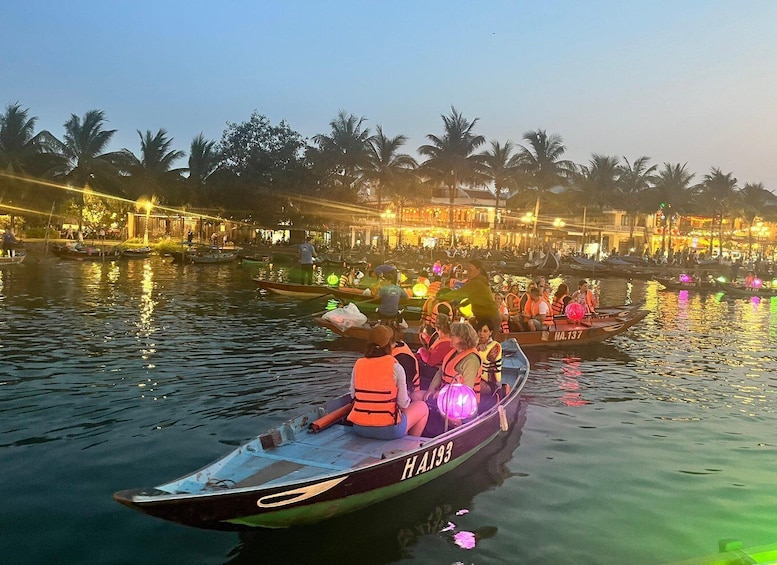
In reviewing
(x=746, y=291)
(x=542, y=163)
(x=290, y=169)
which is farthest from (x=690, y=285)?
(x=290, y=169)

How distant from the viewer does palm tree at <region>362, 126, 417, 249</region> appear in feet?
213

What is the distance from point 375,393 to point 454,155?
57.1 metres

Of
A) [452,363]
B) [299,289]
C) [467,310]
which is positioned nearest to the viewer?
[452,363]

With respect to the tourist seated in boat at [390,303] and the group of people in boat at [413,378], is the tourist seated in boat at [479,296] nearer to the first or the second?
the group of people in boat at [413,378]

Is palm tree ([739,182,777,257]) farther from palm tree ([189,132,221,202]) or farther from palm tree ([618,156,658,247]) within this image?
palm tree ([189,132,221,202])

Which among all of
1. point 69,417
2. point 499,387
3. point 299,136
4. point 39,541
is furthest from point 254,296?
point 299,136

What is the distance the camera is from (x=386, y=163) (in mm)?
65250

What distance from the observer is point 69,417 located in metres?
11.4

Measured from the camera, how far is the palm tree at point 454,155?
63156 millimetres

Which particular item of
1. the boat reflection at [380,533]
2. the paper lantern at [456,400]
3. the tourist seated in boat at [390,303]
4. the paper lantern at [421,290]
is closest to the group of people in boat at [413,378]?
the paper lantern at [456,400]

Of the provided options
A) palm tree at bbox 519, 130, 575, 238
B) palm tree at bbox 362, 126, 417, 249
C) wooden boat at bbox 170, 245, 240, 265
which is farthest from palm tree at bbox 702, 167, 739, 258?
wooden boat at bbox 170, 245, 240, 265

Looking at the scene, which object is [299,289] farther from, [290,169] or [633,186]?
[633,186]

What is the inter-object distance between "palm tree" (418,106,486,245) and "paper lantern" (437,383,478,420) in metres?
Answer: 55.7

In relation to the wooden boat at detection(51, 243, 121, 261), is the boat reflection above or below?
below
